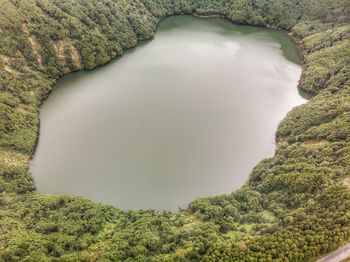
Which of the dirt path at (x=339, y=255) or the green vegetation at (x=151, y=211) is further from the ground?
the green vegetation at (x=151, y=211)

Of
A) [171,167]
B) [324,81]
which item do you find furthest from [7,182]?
[324,81]

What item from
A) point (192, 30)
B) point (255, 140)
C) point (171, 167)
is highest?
point (192, 30)

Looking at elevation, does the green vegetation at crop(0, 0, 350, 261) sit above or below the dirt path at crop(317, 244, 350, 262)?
above

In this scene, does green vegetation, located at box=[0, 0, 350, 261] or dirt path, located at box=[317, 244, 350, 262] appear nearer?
dirt path, located at box=[317, 244, 350, 262]

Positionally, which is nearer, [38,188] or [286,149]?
[38,188]

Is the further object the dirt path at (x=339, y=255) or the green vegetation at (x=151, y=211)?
the green vegetation at (x=151, y=211)

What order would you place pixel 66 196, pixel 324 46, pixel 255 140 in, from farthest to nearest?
pixel 324 46 < pixel 255 140 < pixel 66 196

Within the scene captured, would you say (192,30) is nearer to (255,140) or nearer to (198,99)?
(198,99)

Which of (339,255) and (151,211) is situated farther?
(151,211)
